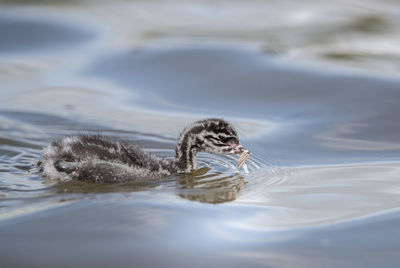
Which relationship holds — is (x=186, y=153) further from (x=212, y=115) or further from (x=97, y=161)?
(x=212, y=115)

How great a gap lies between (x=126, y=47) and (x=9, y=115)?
3.51 metres

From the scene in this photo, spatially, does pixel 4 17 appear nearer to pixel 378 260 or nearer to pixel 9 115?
pixel 9 115

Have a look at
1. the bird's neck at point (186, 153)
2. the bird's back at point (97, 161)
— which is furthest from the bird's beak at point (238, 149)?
the bird's back at point (97, 161)

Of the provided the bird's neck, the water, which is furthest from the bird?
the water

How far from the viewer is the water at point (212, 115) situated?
6258 millimetres

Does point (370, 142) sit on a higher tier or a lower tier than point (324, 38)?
lower

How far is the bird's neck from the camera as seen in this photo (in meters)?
8.66

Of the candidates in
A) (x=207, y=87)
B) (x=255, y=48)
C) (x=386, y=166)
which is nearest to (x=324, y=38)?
(x=255, y=48)

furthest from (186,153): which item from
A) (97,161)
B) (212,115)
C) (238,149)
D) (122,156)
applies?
(212,115)

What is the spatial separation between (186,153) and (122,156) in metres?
0.84

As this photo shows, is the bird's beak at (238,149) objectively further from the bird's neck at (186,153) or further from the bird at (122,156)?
the bird's neck at (186,153)

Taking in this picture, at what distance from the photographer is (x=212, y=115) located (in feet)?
35.8

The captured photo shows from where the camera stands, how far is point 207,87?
12.1 metres

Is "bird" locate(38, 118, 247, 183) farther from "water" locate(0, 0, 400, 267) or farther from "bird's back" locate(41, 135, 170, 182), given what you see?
"water" locate(0, 0, 400, 267)
